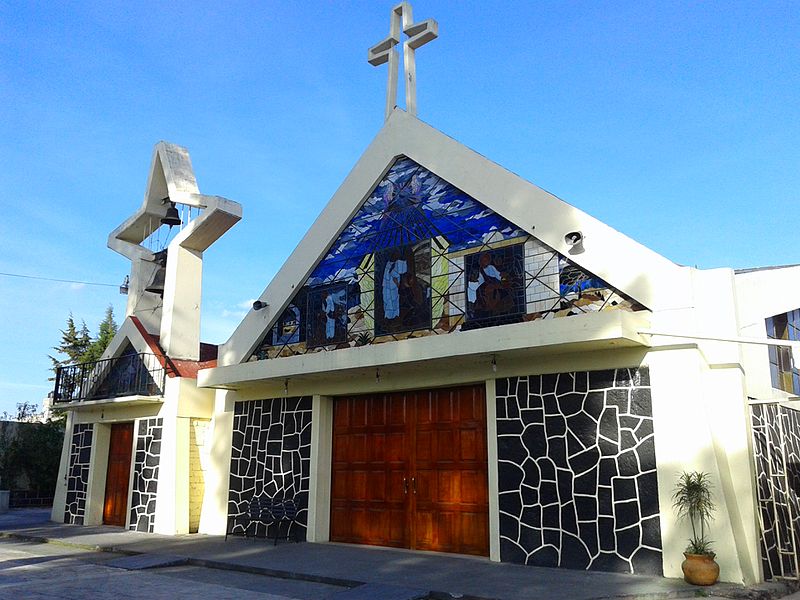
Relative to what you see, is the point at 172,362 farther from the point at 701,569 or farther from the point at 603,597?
the point at 701,569

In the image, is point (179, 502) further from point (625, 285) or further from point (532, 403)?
point (625, 285)

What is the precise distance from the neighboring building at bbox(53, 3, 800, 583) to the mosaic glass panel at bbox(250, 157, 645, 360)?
4cm

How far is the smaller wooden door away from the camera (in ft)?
53.5

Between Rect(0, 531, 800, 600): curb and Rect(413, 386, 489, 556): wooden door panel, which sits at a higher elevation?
Rect(413, 386, 489, 556): wooden door panel

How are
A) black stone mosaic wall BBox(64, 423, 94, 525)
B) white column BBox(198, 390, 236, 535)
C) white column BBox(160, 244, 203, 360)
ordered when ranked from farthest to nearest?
black stone mosaic wall BBox(64, 423, 94, 525)
white column BBox(160, 244, 203, 360)
white column BBox(198, 390, 236, 535)

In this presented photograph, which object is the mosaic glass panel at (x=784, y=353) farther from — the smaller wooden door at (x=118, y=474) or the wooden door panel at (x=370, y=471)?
the smaller wooden door at (x=118, y=474)

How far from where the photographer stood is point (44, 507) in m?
22.4

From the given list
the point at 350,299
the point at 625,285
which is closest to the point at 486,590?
the point at 625,285

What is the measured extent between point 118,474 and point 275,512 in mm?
6323

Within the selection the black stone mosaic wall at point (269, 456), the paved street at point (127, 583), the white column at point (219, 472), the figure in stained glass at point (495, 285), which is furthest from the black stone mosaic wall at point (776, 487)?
the white column at point (219, 472)

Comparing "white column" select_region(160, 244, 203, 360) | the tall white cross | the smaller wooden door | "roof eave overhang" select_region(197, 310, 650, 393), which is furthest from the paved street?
the tall white cross

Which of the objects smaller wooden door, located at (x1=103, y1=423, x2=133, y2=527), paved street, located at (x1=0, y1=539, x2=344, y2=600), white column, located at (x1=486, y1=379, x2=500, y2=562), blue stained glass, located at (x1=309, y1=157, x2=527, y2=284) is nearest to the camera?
paved street, located at (x1=0, y1=539, x2=344, y2=600)

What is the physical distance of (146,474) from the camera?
15336 millimetres

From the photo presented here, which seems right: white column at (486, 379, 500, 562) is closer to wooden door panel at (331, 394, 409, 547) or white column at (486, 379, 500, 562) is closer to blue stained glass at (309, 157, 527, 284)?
wooden door panel at (331, 394, 409, 547)
